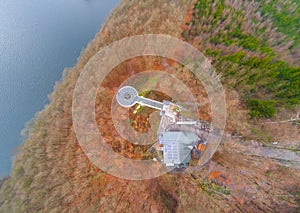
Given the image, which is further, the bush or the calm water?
the calm water

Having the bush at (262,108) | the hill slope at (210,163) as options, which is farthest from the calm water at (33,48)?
the bush at (262,108)

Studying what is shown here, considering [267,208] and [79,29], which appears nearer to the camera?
[267,208]

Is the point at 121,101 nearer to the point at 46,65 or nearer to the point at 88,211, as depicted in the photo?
the point at 88,211

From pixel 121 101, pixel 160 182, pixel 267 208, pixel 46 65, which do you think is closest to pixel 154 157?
pixel 160 182

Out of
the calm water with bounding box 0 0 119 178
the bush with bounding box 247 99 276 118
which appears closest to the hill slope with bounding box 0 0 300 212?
the bush with bounding box 247 99 276 118

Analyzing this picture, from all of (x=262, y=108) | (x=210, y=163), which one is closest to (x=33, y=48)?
(x=210, y=163)

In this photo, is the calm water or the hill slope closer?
the hill slope

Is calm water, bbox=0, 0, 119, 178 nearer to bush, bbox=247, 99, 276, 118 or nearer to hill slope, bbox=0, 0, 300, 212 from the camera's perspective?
hill slope, bbox=0, 0, 300, 212
